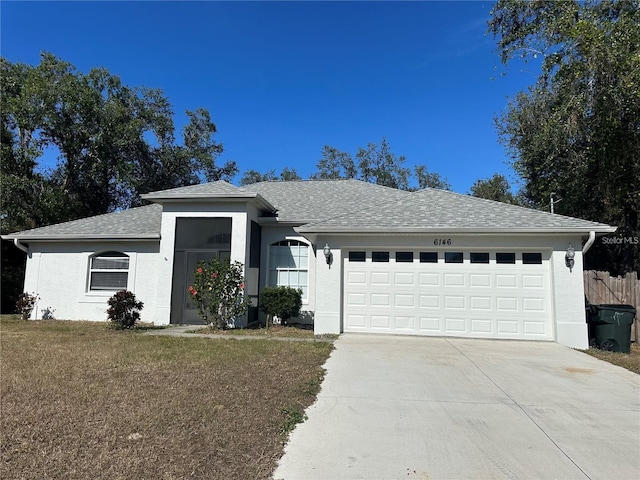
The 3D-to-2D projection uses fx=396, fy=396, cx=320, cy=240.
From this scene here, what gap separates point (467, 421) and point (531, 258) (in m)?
7.14

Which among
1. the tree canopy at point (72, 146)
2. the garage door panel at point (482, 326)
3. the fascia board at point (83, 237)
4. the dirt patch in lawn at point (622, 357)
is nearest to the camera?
the dirt patch in lawn at point (622, 357)


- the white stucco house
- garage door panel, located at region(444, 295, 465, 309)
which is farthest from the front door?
garage door panel, located at region(444, 295, 465, 309)

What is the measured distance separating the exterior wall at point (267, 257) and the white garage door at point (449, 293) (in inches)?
99.7

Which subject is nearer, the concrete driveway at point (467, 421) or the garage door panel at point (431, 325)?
the concrete driveway at point (467, 421)

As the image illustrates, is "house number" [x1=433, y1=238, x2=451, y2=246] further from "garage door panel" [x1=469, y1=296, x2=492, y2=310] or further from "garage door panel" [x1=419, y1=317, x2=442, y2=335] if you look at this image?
"garage door panel" [x1=419, y1=317, x2=442, y2=335]

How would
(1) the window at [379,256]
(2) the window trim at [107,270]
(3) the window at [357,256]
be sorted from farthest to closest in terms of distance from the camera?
(2) the window trim at [107,270] → (3) the window at [357,256] → (1) the window at [379,256]

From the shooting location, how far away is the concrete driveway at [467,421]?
3.59m

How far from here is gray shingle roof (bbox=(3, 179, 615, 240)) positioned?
10.6 meters

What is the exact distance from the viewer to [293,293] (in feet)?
40.9

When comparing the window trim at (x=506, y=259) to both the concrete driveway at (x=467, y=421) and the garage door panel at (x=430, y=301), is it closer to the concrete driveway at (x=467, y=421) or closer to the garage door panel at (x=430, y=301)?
the garage door panel at (x=430, y=301)

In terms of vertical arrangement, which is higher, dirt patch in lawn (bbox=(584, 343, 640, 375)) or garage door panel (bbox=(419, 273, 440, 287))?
garage door panel (bbox=(419, 273, 440, 287))

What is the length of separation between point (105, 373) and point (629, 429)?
721cm

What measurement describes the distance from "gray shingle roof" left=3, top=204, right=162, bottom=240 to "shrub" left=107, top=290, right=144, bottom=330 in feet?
8.86

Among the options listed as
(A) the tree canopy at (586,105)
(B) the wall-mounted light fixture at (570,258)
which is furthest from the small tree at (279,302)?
(A) the tree canopy at (586,105)
